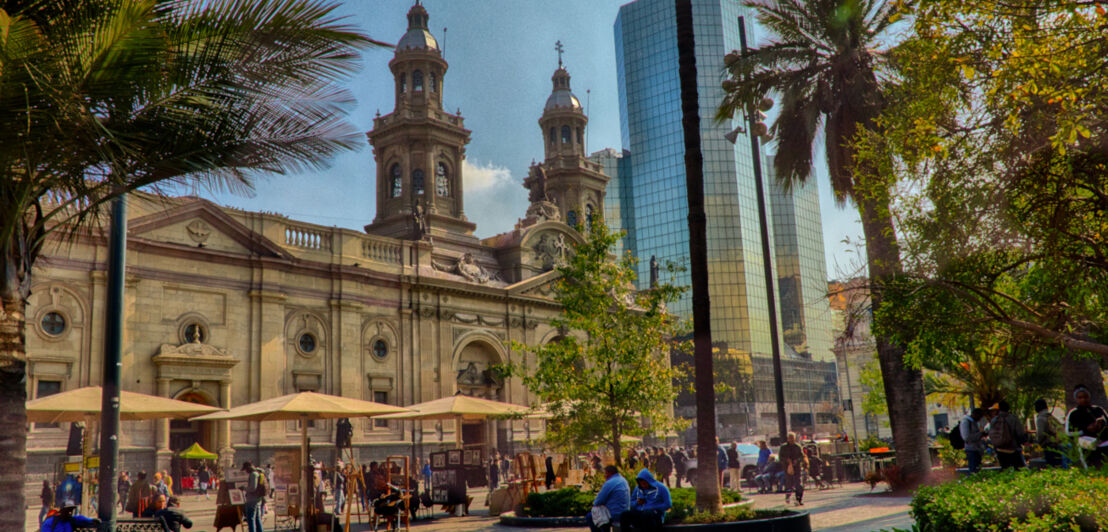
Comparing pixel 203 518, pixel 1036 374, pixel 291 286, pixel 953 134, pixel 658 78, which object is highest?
pixel 658 78

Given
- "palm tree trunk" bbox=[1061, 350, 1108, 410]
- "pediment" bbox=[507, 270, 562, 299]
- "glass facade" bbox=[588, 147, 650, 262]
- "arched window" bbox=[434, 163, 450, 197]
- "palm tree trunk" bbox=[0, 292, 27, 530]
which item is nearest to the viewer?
"palm tree trunk" bbox=[0, 292, 27, 530]

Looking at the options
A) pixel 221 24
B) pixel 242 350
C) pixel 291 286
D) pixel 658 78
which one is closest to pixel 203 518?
pixel 242 350

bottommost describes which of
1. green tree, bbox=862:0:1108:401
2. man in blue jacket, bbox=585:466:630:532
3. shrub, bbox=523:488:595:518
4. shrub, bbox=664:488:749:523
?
shrub, bbox=523:488:595:518

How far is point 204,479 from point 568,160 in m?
41.5

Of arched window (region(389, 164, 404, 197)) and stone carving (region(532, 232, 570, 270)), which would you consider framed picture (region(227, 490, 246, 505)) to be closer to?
stone carving (region(532, 232, 570, 270))

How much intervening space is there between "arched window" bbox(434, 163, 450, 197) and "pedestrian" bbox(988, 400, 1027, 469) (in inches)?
1673

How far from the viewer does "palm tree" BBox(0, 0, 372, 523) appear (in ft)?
25.4

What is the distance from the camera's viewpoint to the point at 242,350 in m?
35.8

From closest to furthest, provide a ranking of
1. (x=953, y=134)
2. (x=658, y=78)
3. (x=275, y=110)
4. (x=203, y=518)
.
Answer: (x=275, y=110)
(x=953, y=134)
(x=203, y=518)
(x=658, y=78)

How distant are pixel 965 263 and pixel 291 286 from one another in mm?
32077

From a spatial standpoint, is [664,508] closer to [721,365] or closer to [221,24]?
[221,24]

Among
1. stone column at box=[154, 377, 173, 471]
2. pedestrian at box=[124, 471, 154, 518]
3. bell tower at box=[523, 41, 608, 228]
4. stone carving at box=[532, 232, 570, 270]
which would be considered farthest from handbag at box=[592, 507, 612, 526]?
bell tower at box=[523, 41, 608, 228]

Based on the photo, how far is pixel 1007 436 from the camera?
47.7 feet

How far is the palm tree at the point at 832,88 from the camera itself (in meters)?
19.5
